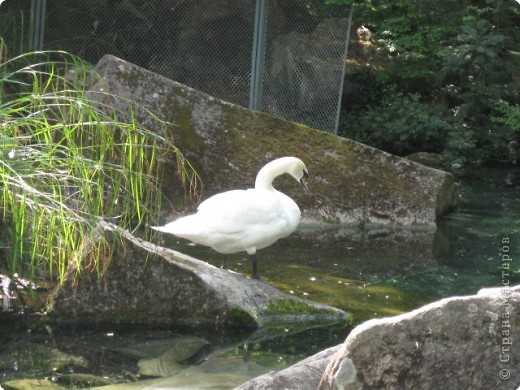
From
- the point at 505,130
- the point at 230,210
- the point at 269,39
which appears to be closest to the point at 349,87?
the point at 505,130

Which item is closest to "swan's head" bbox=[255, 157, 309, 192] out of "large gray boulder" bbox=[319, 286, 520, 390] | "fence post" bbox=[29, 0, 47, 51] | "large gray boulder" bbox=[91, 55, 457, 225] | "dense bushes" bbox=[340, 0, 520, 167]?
"large gray boulder" bbox=[91, 55, 457, 225]

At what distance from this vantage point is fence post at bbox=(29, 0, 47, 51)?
37.1 ft

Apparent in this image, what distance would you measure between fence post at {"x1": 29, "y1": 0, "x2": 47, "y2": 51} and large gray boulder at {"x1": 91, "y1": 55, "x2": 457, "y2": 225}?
8.24 feet

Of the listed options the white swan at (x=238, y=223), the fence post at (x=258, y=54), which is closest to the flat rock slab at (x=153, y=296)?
the white swan at (x=238, y=223)

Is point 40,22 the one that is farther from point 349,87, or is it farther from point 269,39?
point 349,87

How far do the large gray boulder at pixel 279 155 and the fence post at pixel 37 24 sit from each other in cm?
251

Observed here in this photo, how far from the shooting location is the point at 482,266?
25.4ft

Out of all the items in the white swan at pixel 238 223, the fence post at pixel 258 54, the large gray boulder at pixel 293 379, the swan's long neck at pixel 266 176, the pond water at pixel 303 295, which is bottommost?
the pond water at pixel 303 295

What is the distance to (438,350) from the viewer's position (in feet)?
11.7

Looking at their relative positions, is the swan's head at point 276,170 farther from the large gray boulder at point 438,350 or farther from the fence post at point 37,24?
the fence post at point 37,24

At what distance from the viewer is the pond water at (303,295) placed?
195 inches

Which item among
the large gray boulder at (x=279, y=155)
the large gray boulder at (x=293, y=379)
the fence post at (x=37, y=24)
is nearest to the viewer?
the large gray boulder at (x=293, y=379)

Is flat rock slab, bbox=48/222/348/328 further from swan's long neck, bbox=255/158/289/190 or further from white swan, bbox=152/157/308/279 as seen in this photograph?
swan's long neck, bbox=255/158/289/190

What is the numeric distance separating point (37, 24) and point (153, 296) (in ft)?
21.1
